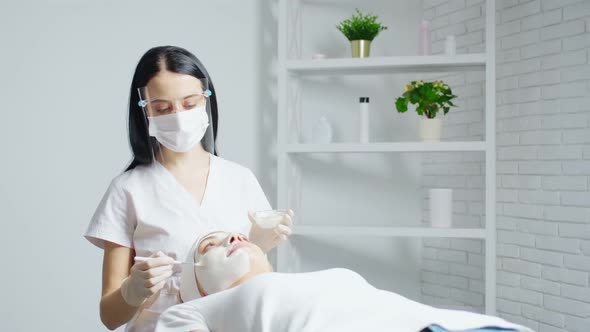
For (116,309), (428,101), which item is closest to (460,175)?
(428,101)

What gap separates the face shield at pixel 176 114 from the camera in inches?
70.6

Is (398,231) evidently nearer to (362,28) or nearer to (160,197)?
(362,28)

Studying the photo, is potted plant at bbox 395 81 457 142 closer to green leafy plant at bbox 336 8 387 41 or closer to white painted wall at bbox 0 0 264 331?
green leafy plant at bbox 336 8 387 41

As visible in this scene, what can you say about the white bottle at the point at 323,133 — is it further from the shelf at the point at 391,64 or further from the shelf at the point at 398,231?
the shelf at the point at 398,231

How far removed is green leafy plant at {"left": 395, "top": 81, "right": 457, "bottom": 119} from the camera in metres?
3.25

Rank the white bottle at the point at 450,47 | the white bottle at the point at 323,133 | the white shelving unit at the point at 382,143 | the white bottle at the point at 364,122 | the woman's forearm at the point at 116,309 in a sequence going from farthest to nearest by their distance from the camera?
the white bottle at the point at 323,133, the white bottle at the point at 364,122, the white bottle at the point at 450,47, the white shelving unit at the point at 382,143, the woman's forearm at the point at 116,309

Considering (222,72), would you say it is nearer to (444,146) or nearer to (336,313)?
(444,146)

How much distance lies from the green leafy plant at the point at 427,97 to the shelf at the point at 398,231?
564mm

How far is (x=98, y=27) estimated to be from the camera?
11.3 feet

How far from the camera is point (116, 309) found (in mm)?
1704

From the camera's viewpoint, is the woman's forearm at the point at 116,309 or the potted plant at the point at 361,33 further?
the potted plant at the point at 361,33

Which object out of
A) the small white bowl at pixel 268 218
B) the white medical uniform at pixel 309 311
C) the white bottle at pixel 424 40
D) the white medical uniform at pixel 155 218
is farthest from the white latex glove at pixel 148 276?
the white bottle at pixel 424 40

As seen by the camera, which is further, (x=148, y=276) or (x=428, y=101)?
(x=428, y=101)

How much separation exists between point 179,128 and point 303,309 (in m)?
0.64
